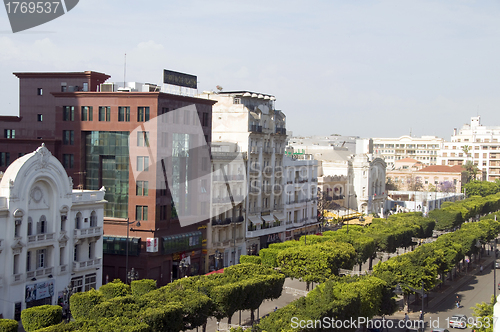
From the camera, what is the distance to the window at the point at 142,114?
72669mm

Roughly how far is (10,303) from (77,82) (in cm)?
3452

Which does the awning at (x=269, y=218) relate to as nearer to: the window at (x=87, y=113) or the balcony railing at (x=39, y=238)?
the window at (x=87, y=113)

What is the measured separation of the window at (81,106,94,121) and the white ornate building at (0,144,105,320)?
13.3 meters

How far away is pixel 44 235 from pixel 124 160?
1799 centimetres

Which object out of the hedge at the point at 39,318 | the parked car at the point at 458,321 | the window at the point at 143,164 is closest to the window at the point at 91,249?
the window at the point at 143,164

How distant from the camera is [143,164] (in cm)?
7256

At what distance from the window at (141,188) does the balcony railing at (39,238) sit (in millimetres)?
15883

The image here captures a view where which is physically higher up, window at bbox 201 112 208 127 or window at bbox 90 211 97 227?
window at bbox 201 112 208 127

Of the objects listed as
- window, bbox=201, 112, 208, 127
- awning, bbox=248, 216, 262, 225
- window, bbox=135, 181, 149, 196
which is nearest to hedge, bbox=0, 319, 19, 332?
window, bbox=135, 181, 149, 196

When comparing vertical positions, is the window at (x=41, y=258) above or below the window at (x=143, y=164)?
below

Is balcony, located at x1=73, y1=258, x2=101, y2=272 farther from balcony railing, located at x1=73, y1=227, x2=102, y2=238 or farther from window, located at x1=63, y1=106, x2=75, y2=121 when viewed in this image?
window, located at x1=63, y1=106, x2=75, y2=121

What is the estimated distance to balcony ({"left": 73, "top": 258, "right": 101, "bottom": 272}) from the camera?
2410 inches

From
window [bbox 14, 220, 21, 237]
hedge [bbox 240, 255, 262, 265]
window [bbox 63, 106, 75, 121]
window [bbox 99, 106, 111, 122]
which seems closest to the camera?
window [bbox 14, 220, 21, 237]

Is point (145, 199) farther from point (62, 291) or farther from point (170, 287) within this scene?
point (170, 287)
